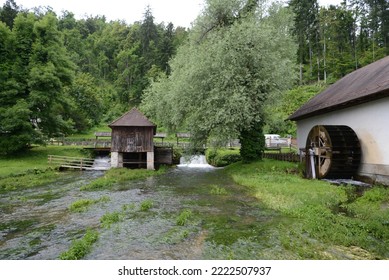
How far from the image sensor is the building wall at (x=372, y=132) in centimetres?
1484

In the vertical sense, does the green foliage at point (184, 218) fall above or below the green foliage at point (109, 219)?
above

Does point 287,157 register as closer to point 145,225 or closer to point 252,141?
point 252,141

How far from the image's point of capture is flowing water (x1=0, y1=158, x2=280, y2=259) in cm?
737

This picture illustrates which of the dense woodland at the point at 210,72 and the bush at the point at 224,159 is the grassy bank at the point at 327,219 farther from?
the bush at the point at 224,159

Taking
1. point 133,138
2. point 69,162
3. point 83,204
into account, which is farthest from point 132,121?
point 83,204

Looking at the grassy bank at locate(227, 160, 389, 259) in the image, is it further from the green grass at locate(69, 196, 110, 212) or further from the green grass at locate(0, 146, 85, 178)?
the green grass at locate(0, 146, 85, 178)

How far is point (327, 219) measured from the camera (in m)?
9.53

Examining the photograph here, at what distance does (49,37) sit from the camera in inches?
1366

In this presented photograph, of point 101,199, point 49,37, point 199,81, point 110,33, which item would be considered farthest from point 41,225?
point 110,33

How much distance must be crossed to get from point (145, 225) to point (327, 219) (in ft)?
19.6

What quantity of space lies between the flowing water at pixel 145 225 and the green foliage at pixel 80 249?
0.16 meters

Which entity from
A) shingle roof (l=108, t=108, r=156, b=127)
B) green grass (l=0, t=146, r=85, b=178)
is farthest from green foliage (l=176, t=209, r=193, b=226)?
shingle roof (l=108, t=108, r=156, b=127)

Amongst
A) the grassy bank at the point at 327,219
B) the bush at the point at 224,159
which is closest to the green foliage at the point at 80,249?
the grassy bank at the point at 327,219

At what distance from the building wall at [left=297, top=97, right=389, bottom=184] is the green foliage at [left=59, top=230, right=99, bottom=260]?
14.2m
